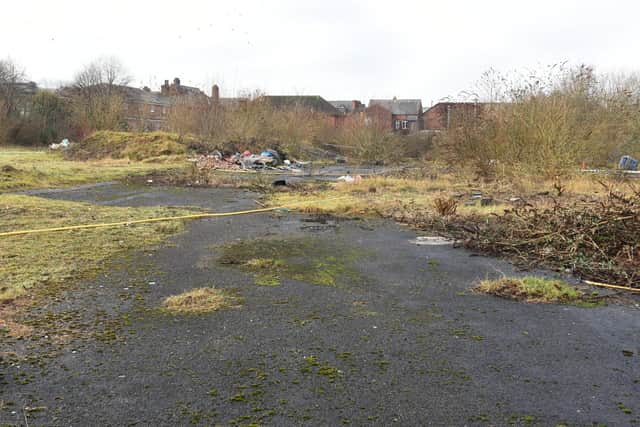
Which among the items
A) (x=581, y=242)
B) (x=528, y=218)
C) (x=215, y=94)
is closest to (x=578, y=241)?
(x=581, y=242)

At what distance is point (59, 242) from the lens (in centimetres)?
735

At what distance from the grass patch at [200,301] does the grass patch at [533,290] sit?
2.79 metres

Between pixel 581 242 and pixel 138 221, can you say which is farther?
pixel 138 221

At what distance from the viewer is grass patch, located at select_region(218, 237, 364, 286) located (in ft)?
19.5

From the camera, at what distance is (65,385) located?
3.19 meters

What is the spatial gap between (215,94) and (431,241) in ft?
96.9

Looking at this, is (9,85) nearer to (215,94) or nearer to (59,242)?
(215,94)

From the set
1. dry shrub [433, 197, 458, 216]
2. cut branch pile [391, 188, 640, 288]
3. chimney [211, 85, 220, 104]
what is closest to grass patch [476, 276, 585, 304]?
cut branch pile [391, 188, 640, 288]

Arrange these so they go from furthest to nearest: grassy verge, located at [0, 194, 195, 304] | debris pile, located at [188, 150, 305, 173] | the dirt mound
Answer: the dirt mound
debris pile, located at [188, 150, 305, 173]
grassy verge, located at [0, 194, 195, 304]

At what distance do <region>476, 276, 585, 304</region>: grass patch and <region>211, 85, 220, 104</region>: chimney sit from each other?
30684 mm

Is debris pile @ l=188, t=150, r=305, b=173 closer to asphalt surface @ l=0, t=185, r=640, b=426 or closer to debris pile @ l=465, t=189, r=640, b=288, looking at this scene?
debris pile @ l=465, t=189, r=640, b=288

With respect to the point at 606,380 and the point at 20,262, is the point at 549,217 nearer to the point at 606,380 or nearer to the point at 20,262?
the point at 606,380

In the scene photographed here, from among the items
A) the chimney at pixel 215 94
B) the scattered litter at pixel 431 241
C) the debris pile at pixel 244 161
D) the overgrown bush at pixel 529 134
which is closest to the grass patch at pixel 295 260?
the scattered litter at pixel 431 241

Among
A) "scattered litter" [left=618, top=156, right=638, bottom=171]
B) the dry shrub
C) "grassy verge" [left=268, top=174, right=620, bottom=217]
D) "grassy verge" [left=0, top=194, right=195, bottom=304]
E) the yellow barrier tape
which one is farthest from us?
"scattered litter" [left=618, top=156, right=638, bottom=171]
